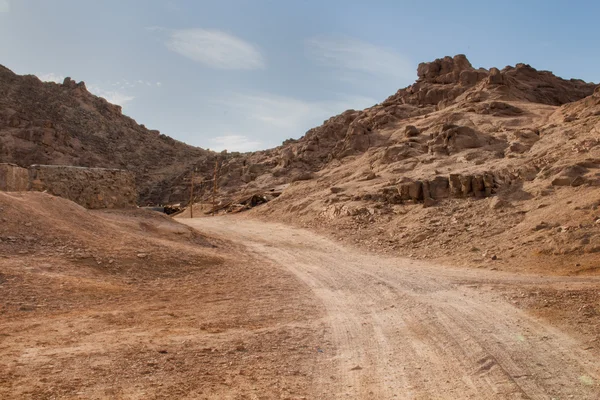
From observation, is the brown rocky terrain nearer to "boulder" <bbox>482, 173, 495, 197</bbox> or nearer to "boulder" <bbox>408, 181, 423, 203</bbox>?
"boulder" <bbox>482, 173, 495, 197</bbox>

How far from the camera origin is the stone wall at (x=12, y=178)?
1416 cm

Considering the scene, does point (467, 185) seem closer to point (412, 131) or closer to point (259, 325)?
point (412, 131)

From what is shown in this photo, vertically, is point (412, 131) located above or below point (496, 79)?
below

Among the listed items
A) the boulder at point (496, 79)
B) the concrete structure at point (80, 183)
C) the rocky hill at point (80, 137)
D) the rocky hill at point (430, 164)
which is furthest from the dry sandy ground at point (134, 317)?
the rocky hill at point (80, 137)

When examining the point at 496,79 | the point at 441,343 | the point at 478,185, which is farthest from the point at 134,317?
the point at 496,79

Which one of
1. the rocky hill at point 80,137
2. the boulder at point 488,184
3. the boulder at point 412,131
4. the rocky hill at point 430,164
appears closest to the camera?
the rocky hill at point 430,164

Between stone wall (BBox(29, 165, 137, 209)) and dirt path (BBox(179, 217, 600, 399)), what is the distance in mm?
9365

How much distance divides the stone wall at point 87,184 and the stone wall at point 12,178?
206 millimetres

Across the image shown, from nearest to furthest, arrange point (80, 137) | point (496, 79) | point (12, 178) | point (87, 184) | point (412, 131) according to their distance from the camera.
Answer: point (12, 178) < point (87, 184) < point (412, 131) < point (496, 79) < point (80, 137)

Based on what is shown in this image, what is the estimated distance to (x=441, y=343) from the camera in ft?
20.5

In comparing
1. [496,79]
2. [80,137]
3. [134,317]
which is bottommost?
[134,317]

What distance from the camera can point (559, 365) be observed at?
5.42 m

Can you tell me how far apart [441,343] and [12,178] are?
13.9 m

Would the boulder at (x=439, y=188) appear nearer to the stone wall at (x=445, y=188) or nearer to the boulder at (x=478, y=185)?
the stone wall at (x=445, y=188)
